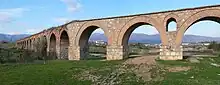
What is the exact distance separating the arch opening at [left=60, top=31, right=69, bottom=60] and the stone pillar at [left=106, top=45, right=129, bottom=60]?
37.7 feet

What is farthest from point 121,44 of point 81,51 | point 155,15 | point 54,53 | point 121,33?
point 54,53

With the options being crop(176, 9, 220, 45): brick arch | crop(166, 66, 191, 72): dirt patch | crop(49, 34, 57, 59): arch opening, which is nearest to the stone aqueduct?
crop(176, 9, 220, 45): brick arch

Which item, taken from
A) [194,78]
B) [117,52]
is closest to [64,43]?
[117,52]

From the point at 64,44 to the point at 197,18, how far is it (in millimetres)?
23336

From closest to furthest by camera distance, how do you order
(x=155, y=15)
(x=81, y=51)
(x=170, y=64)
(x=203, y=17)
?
(x=170, y=64)
(x=203, y=17)
(x=155, y=15)
(x=81, y=51)

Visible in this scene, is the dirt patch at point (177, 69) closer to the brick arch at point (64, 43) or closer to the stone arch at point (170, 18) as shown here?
the stone arch at point (170, 18)

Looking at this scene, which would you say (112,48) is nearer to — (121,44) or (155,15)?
(121,44)

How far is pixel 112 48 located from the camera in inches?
1393

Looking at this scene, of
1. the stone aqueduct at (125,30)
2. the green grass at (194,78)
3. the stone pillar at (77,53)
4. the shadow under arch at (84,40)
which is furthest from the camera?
the stone pillar at (77,53)

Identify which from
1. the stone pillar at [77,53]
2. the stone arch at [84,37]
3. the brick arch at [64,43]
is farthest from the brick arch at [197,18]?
the brick arch at [64,43]

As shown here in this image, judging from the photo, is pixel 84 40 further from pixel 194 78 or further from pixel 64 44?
pixel 194 78

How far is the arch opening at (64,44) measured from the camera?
4519 cm

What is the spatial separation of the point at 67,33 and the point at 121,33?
11.2 m

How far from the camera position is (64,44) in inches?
1825
